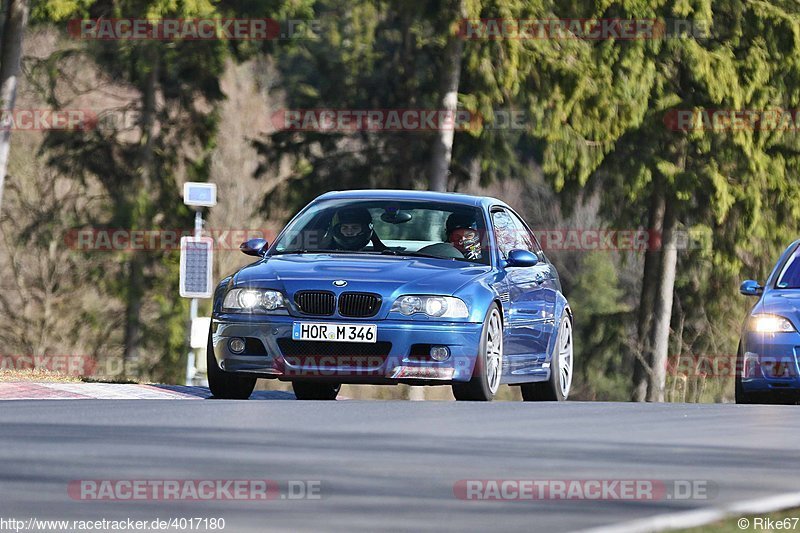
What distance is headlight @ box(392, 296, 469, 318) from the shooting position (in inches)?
542

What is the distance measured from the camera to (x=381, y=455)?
951cm

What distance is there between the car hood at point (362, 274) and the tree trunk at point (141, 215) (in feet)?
77.2

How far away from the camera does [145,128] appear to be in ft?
131

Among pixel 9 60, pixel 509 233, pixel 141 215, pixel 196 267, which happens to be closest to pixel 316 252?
pixel 509 233

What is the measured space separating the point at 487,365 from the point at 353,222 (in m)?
1.72

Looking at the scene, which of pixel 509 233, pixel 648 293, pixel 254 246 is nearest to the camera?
pixel 254 246

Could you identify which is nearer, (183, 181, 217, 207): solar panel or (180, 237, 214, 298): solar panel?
(183, 181, 217, 207): solar panel

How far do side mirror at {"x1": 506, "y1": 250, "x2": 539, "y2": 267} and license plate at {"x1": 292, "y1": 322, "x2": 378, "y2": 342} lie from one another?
1.70m

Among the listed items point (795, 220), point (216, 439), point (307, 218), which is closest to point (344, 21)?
point (795, 220)

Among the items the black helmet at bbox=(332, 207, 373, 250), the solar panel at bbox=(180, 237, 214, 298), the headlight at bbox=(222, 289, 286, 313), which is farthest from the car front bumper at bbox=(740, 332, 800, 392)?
the solar panel at bbox=(180, 237, 214, 298)

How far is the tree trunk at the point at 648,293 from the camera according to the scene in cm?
3722

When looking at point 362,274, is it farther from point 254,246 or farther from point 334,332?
point 254,246

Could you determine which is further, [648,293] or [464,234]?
[648,293]

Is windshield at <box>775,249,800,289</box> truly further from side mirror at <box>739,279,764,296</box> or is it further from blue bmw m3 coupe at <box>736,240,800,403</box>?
blue bmw m3 coupe at <box>736,240,800,403</box>
